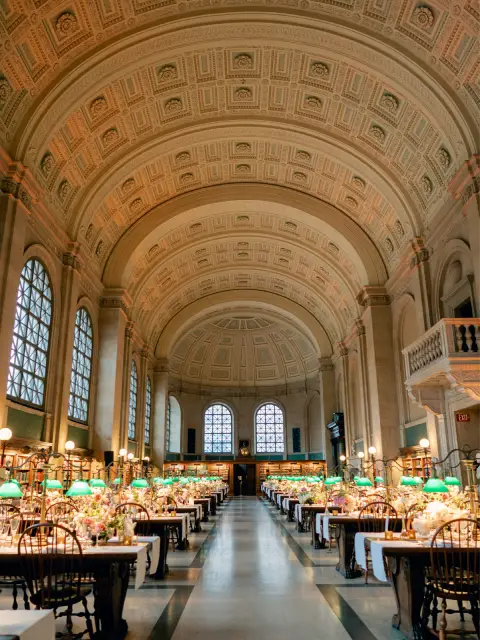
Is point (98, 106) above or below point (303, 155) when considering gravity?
below

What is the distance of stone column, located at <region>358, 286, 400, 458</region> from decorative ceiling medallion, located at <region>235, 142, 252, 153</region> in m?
7.62

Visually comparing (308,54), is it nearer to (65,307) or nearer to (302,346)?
(65,307)

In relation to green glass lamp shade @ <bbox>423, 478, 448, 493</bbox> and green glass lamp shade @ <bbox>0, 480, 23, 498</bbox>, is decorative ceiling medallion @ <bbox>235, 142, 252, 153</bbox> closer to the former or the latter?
green glass lamp shade @ <bbox>423, 478, 448, 493</bbox>

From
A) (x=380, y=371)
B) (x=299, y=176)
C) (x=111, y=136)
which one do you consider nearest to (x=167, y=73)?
(x=111, y=136)

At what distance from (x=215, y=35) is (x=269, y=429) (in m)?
33.1

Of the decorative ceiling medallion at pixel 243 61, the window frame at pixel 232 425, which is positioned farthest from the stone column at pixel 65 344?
the window frame at pixel 232 425

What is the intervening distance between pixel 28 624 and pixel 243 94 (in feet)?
58.5

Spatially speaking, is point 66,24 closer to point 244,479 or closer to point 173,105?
point 173,105

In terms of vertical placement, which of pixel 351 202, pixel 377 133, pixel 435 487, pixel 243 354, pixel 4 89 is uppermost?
pixel 377 133

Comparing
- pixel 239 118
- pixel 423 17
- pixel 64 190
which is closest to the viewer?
pixel 423 17

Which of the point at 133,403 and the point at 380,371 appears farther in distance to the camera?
the point at 133,403

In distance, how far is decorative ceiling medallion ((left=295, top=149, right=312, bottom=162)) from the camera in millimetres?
20542

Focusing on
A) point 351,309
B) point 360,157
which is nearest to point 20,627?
point 360,157

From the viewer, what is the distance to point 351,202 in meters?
22.1
